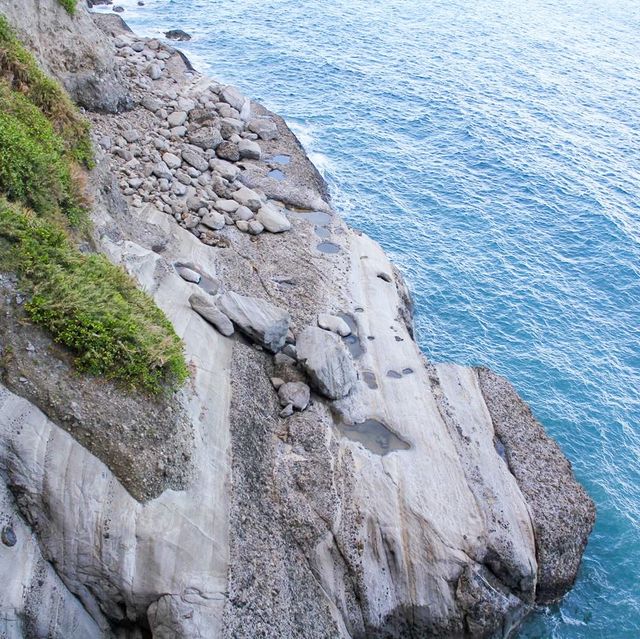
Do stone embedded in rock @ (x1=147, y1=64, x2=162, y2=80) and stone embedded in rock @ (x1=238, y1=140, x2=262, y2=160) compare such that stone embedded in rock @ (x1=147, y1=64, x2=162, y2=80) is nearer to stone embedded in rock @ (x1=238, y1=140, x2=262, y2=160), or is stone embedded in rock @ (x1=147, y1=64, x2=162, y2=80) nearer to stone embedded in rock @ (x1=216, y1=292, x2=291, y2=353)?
stone embedded in rock @ (x1=238, y1=140, x2=262, y2=160)

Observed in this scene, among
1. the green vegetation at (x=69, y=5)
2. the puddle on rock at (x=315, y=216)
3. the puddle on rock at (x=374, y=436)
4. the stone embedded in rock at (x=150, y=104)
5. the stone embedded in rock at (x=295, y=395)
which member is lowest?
the puddle on rock at (x=374, y=436)

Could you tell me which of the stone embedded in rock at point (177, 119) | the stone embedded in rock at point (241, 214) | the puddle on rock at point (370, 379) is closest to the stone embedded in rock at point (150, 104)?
the stone embedded in rock at point (177, 119)

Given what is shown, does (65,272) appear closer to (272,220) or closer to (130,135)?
(272,220)

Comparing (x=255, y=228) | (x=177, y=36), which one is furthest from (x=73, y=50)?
(x=177, y=36)

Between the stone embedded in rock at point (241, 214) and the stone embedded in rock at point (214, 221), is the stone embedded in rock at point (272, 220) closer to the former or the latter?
the stone embedded in rock at point (241, 214)

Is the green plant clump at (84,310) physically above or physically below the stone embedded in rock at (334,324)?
above

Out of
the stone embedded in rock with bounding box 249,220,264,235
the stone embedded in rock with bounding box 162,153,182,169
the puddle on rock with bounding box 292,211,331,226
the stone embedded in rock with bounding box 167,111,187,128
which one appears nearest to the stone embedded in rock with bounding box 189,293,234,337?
the stone embedded in rock with bounding box 249,220,264,235
